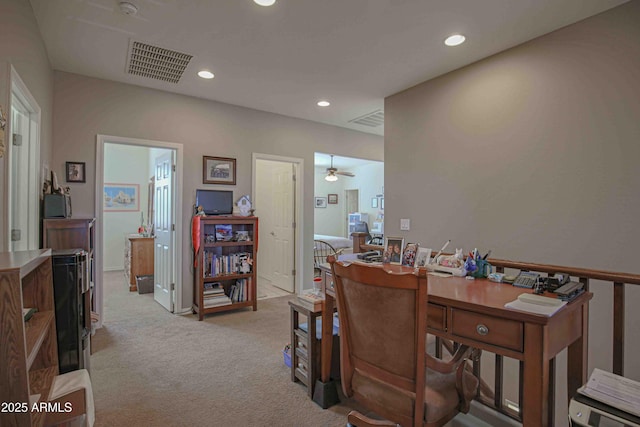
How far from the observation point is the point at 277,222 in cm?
557

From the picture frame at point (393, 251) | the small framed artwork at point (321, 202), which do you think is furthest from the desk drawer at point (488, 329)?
the small framed artwork at point (321, 202)

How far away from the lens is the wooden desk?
1153 millimetres

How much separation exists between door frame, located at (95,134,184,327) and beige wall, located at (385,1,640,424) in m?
2.93

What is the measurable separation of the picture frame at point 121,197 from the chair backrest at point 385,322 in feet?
23.8

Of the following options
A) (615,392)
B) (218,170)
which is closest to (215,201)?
(218,170)

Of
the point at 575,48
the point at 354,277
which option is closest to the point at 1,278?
the point at 354,277

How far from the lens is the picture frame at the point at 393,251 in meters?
2.16

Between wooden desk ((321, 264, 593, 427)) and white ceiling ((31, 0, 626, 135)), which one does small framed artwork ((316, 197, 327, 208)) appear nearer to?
white ceiling ((31, 0, 626, 135))

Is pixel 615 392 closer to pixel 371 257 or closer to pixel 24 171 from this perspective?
pixel 371 257

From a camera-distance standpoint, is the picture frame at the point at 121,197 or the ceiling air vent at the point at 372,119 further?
the picture frame at the point at 121,197

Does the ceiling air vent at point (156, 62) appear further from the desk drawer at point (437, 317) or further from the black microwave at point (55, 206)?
the desk drawer at point (437, 317)

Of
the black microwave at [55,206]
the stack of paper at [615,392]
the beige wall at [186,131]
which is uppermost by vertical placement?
the beige wall at [186,131]

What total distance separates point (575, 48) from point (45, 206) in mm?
4625

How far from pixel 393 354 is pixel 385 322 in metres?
0.13
